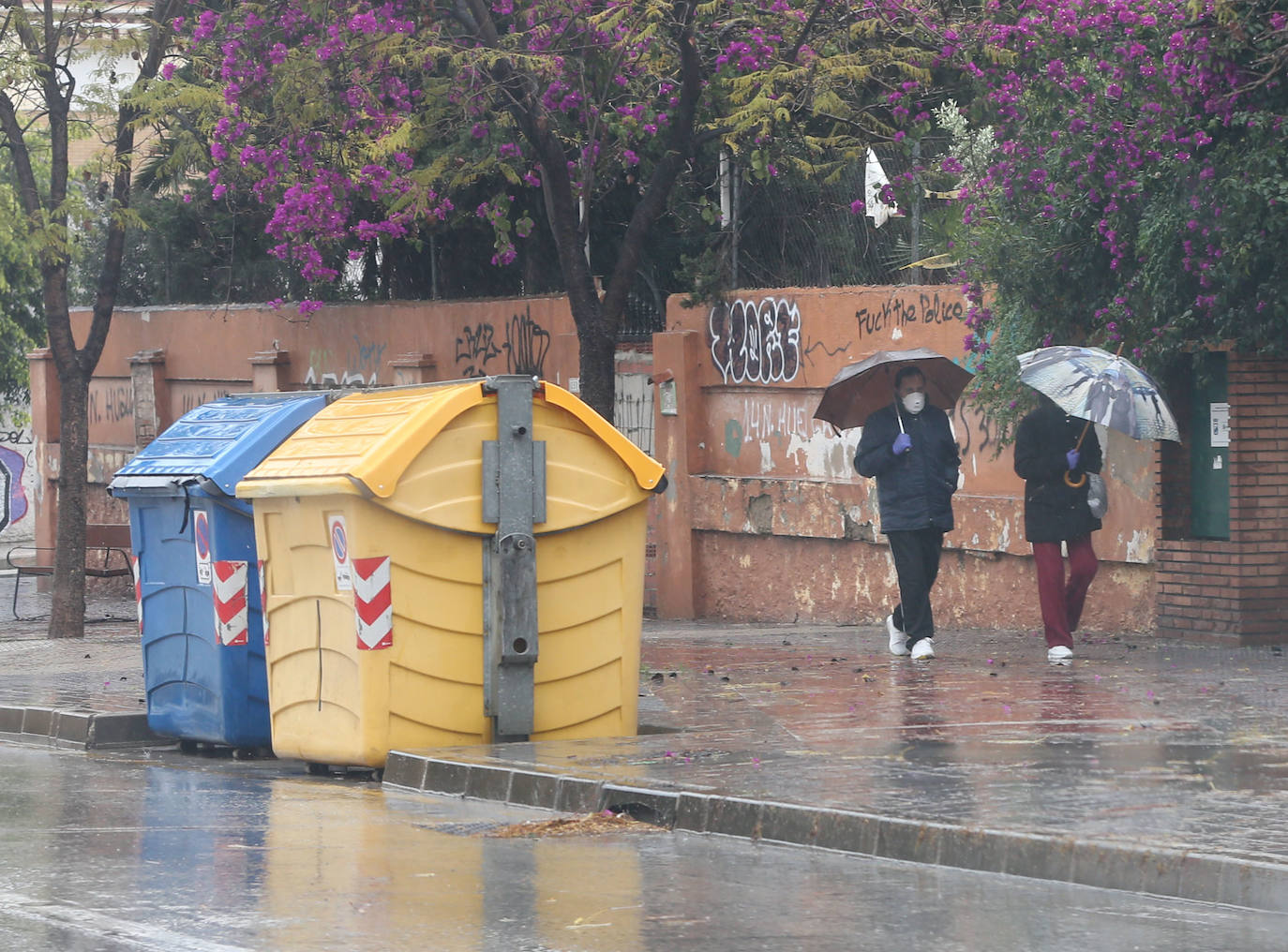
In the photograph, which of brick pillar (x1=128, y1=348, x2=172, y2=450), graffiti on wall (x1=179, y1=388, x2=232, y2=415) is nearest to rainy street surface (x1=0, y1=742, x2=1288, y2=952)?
graffiti on wall (x1=179, y1=388, x2=232, y2=415)

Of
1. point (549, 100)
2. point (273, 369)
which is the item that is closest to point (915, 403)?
point (549, 100)

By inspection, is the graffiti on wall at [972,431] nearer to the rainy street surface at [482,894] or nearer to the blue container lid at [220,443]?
the blue container lid at [220,443]

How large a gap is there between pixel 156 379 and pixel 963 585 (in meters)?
12.7

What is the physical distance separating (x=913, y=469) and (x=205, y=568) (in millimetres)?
4230

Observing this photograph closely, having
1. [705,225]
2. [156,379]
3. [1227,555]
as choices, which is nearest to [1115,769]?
[1227,555]

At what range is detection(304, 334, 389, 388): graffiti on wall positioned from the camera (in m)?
21.5

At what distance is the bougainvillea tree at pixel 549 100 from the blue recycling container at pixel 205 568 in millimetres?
→ 3824

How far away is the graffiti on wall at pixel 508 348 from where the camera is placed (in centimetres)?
1922

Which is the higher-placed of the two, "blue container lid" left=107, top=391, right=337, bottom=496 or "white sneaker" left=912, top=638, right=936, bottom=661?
"blue container lid" left=107, top=391, right=337, bottom=496

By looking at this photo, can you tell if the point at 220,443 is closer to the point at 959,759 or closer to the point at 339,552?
the point at 339,552

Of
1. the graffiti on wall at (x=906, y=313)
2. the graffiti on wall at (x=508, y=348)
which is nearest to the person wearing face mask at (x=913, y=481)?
the graffiti on wall at (x=906, y=313)

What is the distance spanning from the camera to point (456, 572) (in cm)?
956

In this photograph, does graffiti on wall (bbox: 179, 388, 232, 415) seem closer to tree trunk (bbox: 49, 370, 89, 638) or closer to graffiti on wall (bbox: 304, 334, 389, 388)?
graffiti on wall (bbox: 304, 334, 389, 388)

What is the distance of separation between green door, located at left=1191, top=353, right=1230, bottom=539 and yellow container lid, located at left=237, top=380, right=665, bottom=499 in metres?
4.38
